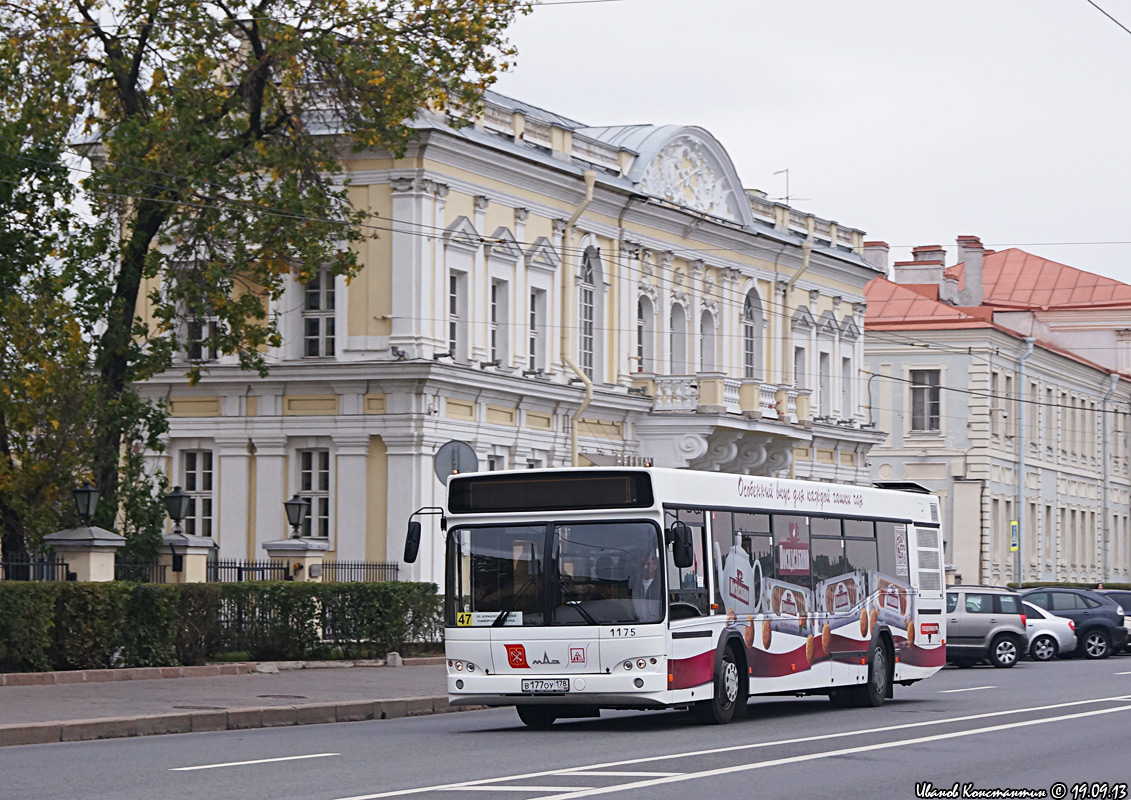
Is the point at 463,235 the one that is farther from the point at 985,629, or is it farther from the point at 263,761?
the point at 263,761

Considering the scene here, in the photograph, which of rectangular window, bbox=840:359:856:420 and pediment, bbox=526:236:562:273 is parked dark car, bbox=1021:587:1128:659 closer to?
pediment, bbox=526:236:562:273

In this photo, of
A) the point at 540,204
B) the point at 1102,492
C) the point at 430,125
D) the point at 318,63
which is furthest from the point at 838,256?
the point at 1102,492

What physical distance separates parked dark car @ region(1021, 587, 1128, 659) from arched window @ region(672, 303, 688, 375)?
9933mm

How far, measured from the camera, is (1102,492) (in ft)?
262

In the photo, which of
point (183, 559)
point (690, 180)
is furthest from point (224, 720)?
point (690, 180)

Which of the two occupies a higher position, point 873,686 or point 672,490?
point 672,490

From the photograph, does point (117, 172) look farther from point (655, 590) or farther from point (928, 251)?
point (928, 251)

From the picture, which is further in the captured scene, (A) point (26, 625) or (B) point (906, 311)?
(B) point (906, 311)

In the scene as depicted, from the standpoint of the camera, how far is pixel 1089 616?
131ft

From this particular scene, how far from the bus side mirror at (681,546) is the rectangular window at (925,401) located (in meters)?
49.1

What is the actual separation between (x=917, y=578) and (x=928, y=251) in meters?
51.4

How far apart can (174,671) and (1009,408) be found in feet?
157

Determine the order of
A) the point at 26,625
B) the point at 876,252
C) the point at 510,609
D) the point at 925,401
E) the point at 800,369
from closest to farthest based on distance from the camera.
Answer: the point at 510,609
the point at 26,625
the point at 800,369
the point at 925,401
the point at 876,252

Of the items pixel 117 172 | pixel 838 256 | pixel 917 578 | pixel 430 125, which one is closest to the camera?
pixel 917 578
